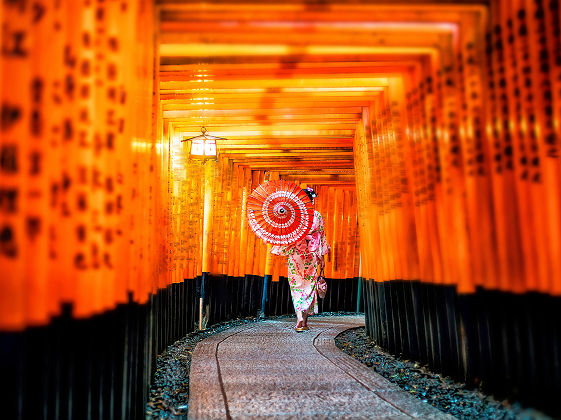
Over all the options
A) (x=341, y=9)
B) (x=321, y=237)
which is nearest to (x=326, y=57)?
(x=341, y=9)

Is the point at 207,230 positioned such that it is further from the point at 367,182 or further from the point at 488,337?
the point at 488,337

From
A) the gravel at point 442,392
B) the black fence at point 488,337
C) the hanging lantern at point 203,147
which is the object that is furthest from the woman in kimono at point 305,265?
the black fence at point 488,337

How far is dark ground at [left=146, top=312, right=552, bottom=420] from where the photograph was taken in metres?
4.08

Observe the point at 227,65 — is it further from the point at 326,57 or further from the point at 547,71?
the point at 547,71

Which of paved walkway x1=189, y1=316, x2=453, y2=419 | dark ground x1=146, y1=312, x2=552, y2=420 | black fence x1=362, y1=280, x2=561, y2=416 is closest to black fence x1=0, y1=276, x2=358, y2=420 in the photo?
dark ground x1=146, y1=312, x2=552, y2=420

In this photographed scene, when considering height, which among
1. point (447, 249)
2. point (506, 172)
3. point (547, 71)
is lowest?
point (447, 249)

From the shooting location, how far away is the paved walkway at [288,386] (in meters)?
4.11

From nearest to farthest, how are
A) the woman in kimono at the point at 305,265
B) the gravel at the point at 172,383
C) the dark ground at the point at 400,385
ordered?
the dark ground at the point at 400,385 → the gravel at the point at 172,383 → the woman in kimono at the point at 305,265

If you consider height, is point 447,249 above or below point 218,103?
below

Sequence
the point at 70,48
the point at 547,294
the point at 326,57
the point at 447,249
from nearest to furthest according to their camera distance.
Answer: the point at 70,48 < the point at 547,294 < the point at 447,249 < the point at 326,57

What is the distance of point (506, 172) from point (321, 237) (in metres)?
6.50

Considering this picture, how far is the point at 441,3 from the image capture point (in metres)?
4.31

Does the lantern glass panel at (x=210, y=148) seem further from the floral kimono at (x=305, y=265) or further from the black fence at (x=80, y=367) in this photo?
the black fence at (x=80, y=367)

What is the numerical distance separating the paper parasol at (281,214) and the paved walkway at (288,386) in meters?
2.14
